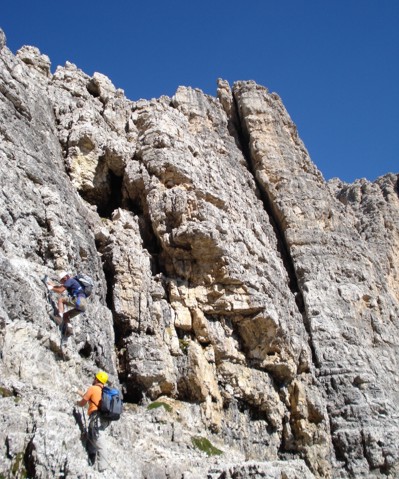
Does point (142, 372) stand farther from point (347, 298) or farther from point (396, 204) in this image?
point (396, 204)

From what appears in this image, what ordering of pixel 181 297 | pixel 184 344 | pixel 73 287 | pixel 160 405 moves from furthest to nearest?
1. pixel 181 297
2. pixel 184 344
3. pixel 160 405
4. pixel 73 287

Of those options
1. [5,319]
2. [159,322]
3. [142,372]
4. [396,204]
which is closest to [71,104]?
[159,322]

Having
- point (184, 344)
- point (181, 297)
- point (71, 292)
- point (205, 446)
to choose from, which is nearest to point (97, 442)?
point (71, 292)

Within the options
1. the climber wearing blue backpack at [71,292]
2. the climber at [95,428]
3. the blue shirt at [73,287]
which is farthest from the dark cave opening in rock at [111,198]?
the climber at [95,428]

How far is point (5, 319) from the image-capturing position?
49.0 ft

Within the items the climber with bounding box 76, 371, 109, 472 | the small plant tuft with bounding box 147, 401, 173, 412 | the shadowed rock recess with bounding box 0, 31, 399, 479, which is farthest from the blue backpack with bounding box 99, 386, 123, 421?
the small plant tuft with bounding box 147, 401, 173, 412

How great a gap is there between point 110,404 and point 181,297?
15.5 m

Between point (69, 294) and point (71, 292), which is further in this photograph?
point (69, 294)

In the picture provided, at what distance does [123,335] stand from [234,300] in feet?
23.3

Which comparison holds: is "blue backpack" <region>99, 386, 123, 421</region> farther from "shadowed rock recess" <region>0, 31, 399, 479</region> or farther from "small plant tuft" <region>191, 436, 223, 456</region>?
"small plant tuft" <region>191, 436, 223, 456</region>

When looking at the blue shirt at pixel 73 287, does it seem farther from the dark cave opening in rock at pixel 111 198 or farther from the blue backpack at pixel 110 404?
the dark cave opening in rock at pixel 111 198

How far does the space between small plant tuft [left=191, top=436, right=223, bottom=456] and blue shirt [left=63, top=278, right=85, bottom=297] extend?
8140 mm

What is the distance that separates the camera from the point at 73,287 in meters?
17.3

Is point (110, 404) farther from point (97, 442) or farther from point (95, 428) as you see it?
point (97, 442)
